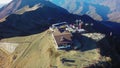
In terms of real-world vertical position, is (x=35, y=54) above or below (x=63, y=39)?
below

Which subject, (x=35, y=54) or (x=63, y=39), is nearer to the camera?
(x=63, y=39)

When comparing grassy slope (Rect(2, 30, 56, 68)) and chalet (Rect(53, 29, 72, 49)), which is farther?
chalet (Rect(53, 29, 72, 49))

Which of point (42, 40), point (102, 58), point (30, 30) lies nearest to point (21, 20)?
point (30, 30)

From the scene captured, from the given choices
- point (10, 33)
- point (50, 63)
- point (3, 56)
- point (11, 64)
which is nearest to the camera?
point (50, 63)

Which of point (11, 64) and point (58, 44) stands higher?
point (58, 44)

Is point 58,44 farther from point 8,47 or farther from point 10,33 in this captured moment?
point 10,33

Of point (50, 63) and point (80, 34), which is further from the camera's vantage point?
point (80, 34)

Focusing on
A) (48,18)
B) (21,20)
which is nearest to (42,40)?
(21,20)

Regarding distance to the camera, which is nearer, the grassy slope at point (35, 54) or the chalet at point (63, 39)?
the grassy slope at point (35, 54)

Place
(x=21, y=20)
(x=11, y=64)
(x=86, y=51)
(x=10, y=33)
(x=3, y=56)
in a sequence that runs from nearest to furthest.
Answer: (x=86, y=51) → (x=11, y=64) → (x=3, y=56) → (x=10, y=33) → (x=21, y=20)

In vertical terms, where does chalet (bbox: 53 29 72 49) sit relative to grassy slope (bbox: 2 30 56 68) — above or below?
above

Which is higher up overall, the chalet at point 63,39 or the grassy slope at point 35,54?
the chalet at point 63,39
